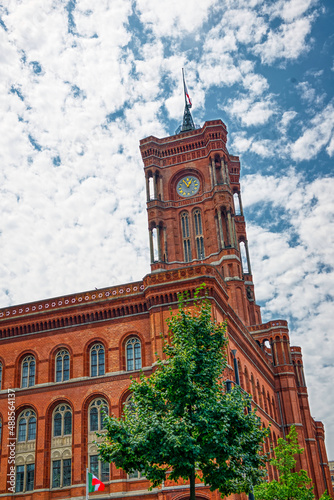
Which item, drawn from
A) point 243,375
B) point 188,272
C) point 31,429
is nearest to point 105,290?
point 188,272

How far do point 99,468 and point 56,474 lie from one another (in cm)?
289

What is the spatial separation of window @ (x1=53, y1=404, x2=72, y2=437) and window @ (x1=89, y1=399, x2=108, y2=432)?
1.42 metres

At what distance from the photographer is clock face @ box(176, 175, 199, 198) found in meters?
72.4

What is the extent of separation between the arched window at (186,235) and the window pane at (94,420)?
33.0 metres

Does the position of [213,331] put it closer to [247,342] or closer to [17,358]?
[17,358]

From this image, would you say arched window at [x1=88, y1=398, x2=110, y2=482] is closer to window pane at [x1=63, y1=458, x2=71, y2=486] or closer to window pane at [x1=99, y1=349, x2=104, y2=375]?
window pane at [x1=63, y1=458, x2=71, y2=486]

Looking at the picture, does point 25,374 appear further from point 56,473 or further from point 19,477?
point 56,473

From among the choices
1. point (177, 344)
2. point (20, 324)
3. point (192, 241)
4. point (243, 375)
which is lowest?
point (177, 344)

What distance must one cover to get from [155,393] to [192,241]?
4592 centimetres

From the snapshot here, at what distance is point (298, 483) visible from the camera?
4088cm

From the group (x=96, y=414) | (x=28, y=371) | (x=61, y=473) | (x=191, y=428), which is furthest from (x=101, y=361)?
(x=191, y=428)

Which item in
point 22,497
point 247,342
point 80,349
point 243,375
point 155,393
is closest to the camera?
point 155,393

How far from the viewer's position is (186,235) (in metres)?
70.6

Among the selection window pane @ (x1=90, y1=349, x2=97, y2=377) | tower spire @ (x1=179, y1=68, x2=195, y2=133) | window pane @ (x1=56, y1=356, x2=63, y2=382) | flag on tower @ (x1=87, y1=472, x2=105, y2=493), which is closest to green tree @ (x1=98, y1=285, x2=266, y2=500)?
flag on tower @ (x1=87, y1=472, x2=105, y2=493)
